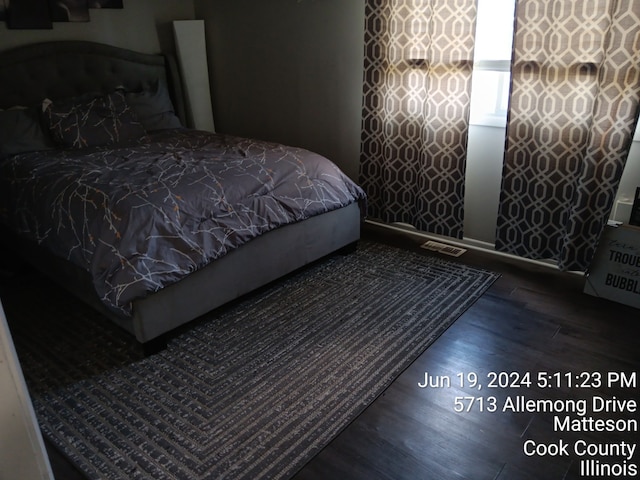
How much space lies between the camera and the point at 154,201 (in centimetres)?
222

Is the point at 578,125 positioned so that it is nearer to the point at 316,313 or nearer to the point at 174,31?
the point at 316,313

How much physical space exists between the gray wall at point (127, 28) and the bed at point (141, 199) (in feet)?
0.34

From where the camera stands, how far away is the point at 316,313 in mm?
2559

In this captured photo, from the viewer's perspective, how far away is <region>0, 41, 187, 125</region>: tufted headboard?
3469mm

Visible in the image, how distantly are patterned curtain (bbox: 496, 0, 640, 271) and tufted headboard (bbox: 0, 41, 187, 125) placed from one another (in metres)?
2.91

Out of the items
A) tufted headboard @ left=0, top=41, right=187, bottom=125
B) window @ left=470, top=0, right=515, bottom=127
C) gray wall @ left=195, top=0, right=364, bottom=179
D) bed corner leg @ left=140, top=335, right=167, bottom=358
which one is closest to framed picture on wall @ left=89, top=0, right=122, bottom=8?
tufted headboard @ left=0, top=41, right=187, bottom=125

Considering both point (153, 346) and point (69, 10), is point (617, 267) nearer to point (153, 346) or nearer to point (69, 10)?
point (153, 346)

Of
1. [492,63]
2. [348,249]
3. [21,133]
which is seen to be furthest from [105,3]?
[492,63]

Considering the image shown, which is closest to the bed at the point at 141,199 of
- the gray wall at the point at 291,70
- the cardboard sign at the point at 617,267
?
the gray wall at the point at 291,70

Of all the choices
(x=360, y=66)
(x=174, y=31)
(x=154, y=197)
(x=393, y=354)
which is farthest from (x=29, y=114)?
(x=393, y=354)

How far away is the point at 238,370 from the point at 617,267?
2.04 meters

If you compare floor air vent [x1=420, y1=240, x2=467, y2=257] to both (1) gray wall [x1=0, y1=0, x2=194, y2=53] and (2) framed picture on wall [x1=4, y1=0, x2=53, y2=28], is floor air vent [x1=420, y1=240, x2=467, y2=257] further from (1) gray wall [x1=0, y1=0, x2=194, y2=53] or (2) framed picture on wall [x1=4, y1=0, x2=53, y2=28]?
(2) framed picture on wall [x1=4, y1=0, x2=53, y2=28]

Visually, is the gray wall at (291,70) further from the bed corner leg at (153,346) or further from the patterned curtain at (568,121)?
the bed corner leg at (153,346)

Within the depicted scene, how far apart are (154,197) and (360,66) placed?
1.94 metres
